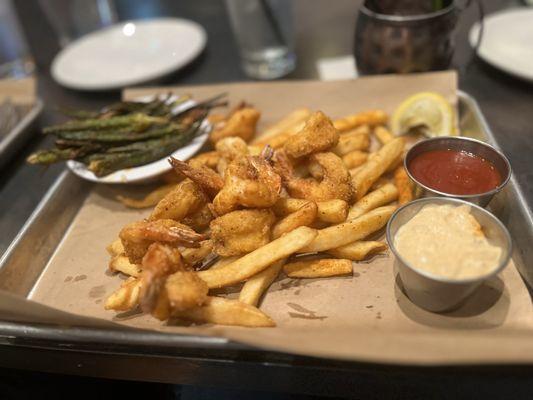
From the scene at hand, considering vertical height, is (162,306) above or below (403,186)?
above

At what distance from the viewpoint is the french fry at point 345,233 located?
192 cm

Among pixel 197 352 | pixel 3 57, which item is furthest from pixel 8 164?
pixel 197 352

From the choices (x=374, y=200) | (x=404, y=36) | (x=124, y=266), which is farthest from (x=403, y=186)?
(x=124, y=266)

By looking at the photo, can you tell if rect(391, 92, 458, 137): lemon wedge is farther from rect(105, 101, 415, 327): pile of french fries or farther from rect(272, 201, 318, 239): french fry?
rect(272, 201, 318, 239): french fry

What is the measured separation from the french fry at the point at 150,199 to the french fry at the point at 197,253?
519 mm

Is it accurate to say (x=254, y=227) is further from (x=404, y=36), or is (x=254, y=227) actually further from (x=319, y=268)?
(x=404, y=36)

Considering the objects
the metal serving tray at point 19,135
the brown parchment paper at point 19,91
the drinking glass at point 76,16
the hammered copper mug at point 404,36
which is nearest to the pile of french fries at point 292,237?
the hammered copper mug at point 404,36

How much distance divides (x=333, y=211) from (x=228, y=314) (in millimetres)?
599

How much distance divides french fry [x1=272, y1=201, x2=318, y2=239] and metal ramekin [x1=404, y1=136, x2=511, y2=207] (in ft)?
1.60

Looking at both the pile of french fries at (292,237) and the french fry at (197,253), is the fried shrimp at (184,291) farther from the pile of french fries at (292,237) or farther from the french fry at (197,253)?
the french fry at (197,253)

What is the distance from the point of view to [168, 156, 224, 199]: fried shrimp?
2109 millimetres

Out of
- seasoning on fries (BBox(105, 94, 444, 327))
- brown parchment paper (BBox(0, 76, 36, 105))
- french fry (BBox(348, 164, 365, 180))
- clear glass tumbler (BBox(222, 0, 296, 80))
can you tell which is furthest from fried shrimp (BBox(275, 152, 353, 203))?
brown parchment paper (BBox(0, 76, 36, 105))

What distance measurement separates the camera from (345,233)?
1936 millimetres

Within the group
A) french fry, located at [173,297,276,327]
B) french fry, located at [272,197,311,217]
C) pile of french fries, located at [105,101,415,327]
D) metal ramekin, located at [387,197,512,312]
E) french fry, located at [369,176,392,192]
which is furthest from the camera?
french fry, located at [369,176,392,192]
